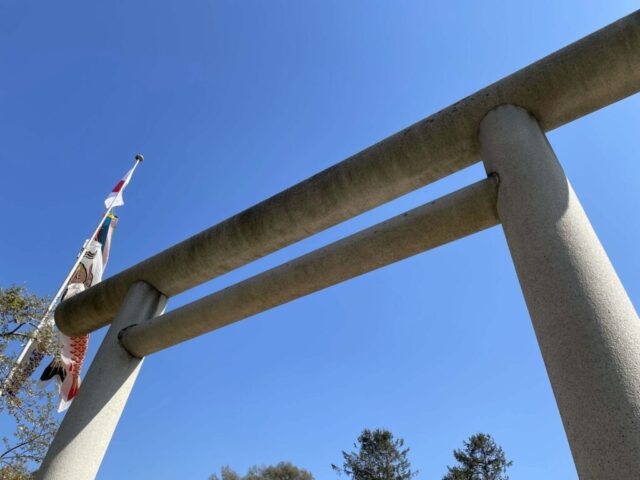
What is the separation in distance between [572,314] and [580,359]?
0.27m

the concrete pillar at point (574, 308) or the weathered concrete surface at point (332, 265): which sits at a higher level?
the weathered concrete surface at point (332, 265)

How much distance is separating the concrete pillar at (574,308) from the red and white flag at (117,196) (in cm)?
1763

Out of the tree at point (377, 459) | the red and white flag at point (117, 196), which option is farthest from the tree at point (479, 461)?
the red and white flag at point (117, 196)

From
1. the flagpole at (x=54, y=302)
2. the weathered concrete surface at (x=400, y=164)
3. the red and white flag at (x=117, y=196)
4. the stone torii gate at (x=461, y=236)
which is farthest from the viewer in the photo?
the red and white flag at (x=117, y=196)

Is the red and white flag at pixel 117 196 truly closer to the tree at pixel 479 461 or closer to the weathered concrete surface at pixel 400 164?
the weathered concrete surface at pixel 400 164

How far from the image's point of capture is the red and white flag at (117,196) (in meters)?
18.1

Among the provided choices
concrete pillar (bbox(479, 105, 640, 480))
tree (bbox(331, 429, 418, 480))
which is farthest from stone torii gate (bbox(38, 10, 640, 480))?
tree (bbox(331, 429, 418, 480))

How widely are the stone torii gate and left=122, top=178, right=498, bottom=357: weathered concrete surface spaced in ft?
0.04

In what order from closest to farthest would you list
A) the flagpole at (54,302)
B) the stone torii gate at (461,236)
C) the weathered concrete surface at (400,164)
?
the stone torii gate at (461,236), the weathered concrete surface at (400,164), the flagpole at (54,302)

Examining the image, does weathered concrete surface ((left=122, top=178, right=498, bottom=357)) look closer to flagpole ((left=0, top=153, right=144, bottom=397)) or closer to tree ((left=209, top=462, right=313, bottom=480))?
flagpole ((left=0, top=153, right=144, bottom=397))

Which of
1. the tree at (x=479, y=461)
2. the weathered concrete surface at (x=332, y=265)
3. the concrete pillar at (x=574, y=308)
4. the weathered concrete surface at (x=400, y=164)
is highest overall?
the tree at (x=479, y=461)

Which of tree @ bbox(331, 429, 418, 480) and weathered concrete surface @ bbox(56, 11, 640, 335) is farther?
tree @ bbox(331, 429, 418, 480)

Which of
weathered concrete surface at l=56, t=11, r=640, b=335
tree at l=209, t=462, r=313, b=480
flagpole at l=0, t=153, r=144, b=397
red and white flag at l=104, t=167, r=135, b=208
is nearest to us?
weathered concrete surface at l=56, t=11, r=640, b=335

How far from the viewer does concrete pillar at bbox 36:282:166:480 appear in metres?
4.29
